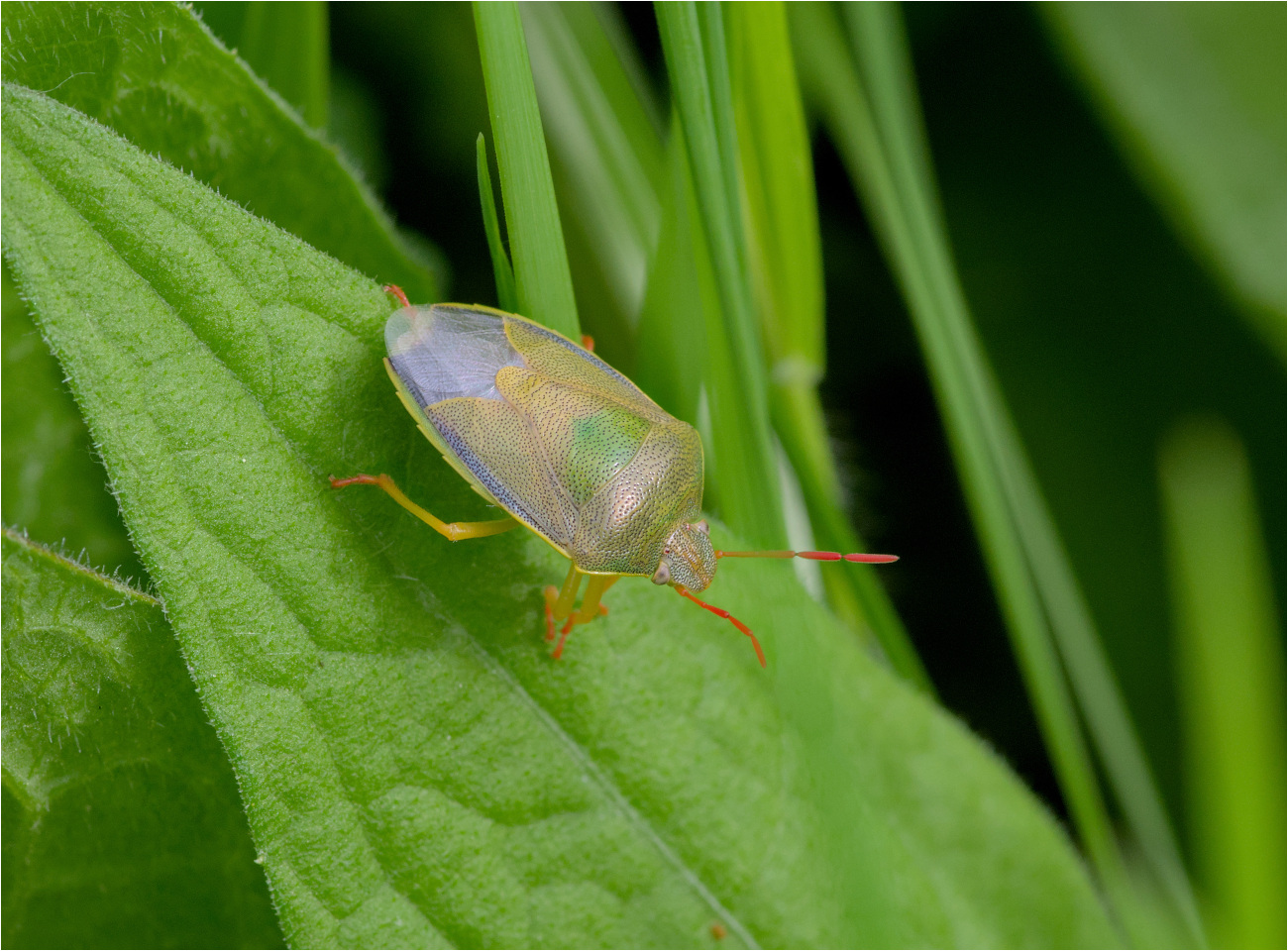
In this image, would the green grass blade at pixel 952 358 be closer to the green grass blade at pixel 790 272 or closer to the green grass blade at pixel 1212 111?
the green grass blade at pixel 790 272

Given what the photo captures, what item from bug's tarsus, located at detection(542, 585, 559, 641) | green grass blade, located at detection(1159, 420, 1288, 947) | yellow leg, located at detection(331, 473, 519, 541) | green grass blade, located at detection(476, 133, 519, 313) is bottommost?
green grass blade, located at detection(1159, 420, 1288, 947)

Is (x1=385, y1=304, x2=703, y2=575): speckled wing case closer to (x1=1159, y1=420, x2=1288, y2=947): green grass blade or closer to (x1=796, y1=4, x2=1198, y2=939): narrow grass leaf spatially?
(x1=796, y1=4, x2=1198, y2=939): narrow grass leaf

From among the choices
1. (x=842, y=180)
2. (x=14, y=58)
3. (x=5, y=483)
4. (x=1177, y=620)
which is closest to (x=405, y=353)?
(x=14, y=58)

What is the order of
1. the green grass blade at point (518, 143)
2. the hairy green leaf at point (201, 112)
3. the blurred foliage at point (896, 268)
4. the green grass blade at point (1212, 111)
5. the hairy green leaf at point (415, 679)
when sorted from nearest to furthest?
the hairy green leaf at point (415, 679) → the hairy green leaf at point (201, 112) → the green grass blade at point (518, 143) → the blurred foliage at point (896, 268) → the green grass blade at point (1212, 111)

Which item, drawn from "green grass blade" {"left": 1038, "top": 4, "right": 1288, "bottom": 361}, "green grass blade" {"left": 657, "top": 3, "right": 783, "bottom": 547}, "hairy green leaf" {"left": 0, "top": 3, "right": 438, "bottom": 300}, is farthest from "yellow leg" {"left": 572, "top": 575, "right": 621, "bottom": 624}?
"green grass blade" {"left": 1038, "top": 4, "right": 1288, "bottom": 361}

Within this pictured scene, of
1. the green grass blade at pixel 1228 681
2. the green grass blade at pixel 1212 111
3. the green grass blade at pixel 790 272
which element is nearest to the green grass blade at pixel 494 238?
the green grass blade at pixel 790 272

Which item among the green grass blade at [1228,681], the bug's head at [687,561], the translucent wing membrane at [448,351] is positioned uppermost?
the translucent wing membrane at [448,351]
